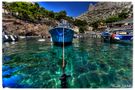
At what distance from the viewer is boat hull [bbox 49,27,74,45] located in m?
7.86

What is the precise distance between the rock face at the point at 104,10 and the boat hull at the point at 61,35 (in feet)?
7.38

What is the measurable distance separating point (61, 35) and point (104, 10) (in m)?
2.87

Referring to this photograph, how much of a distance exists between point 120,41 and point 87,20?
4.38 m

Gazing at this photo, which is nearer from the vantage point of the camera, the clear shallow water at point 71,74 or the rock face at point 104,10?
the clear shallow water at point 71,74

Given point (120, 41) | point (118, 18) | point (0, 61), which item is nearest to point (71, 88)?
point (0, 61)

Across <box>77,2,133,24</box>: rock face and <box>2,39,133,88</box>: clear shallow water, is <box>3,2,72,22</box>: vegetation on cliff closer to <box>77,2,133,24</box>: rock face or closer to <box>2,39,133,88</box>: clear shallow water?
<box>77,2,133,24</box>: rock face

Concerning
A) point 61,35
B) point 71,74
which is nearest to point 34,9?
point 61,35

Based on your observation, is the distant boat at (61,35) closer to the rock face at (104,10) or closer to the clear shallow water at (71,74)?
the rock face at (104,10)

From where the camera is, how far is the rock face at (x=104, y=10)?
16.0 ft

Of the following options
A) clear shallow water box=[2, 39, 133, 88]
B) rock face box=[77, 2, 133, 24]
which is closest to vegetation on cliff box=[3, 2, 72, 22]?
rock face box=[77, 2, 133, 24]

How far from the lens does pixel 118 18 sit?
5.77m

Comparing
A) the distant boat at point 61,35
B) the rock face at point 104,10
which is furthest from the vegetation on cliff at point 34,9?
the distant boat at point 61,35

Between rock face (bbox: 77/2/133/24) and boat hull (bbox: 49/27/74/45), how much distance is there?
225 centimetres

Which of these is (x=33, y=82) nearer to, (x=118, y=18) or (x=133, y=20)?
(x=133, y=20)
